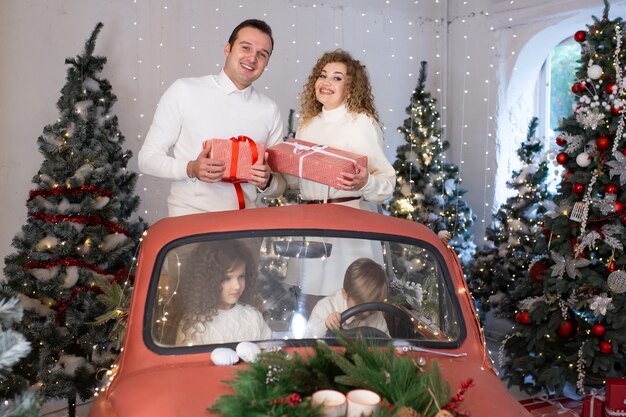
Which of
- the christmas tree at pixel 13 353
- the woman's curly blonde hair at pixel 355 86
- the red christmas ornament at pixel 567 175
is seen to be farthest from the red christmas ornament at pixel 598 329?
the christmas tree at pixel 13 353

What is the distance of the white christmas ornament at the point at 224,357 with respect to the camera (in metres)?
2.60

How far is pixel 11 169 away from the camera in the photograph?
20.9 ft

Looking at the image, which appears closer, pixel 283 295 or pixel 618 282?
pixel 283 295

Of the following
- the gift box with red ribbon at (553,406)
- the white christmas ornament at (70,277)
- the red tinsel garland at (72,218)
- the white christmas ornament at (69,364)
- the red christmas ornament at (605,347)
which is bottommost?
the gift box with red ribbon at (553,406)

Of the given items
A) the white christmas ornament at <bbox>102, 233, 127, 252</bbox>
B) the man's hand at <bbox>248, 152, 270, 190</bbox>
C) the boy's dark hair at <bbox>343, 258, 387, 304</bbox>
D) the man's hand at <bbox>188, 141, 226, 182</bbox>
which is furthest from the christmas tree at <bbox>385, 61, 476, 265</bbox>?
the boy's dark hair at <bbox>343, 258, 387, 304</bbox>

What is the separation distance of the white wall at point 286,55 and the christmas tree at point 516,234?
0.88 metres

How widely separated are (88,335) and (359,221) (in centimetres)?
282

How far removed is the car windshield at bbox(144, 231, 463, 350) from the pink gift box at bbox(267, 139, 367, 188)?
68 centimetres

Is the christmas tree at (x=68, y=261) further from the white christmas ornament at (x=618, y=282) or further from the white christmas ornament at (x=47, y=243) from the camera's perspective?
the white christmas ornament at (x=618, y=282)

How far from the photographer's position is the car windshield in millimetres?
2797

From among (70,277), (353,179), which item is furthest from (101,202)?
(353,179)

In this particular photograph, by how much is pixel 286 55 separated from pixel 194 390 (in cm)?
581

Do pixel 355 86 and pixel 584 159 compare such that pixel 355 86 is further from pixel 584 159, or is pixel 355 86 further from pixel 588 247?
pixel 588 247

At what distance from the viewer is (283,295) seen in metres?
2.85
